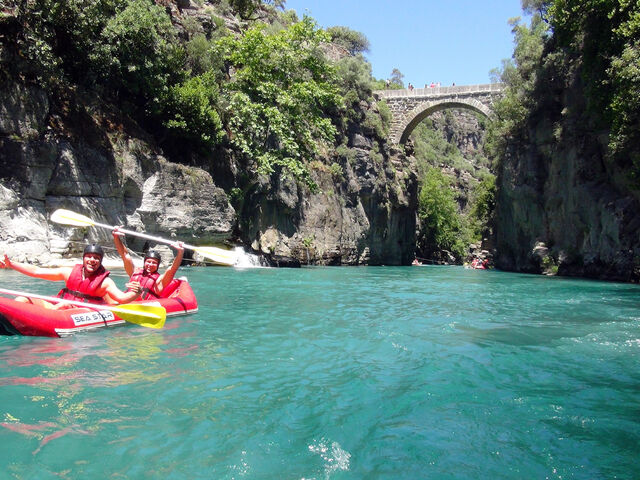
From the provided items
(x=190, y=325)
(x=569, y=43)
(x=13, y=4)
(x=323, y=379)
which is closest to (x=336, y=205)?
(x=569, y=43)

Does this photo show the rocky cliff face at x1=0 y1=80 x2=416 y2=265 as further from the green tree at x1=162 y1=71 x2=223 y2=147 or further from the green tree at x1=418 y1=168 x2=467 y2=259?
the green tree at x1=418 y1=168 x2=467 y2=259

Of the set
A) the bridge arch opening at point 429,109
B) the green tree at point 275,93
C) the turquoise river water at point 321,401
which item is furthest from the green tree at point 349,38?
the turquoise river water at point 321,401

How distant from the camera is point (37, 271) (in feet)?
23.5

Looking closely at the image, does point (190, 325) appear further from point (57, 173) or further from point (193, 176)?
point (193, 176)

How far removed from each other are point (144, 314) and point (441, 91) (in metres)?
37.1

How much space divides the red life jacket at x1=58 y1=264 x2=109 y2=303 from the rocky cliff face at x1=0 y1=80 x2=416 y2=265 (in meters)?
7.76

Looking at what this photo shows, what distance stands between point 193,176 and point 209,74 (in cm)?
493

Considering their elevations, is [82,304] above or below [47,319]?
above

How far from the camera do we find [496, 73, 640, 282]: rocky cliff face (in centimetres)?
2042

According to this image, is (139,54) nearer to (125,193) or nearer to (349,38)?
(125,193)

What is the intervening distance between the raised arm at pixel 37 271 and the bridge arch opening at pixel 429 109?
114 ft

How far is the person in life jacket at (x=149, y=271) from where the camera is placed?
851 cm

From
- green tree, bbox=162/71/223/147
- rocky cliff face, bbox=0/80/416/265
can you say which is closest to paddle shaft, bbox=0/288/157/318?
rocky cliff face, bbox=0/80/416/265

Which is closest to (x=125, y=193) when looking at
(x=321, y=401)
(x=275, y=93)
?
(x=275, y=93)
